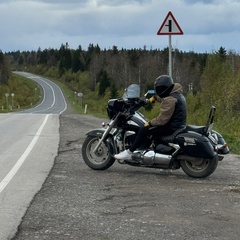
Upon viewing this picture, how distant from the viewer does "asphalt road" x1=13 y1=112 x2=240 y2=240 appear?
19.0 feet

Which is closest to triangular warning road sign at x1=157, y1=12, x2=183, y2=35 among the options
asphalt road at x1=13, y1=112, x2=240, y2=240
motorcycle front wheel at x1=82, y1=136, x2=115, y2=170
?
motorcycle front wheel at x1=82, y1=136, x2=115, y2=170

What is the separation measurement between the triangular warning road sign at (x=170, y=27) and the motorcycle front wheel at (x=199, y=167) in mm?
4295

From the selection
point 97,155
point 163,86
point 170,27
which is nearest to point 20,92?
point 170,27

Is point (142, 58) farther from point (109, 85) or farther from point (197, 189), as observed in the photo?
point (197, 189)

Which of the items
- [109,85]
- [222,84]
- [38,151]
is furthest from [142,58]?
[38,151]

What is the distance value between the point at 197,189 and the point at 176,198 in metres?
0.81

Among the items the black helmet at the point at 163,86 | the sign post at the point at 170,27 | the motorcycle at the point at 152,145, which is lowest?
the motorcycle at the point at 152,145

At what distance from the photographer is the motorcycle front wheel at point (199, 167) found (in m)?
9.11

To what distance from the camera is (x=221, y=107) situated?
35.8 m

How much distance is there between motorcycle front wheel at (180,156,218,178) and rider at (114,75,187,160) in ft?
2.08

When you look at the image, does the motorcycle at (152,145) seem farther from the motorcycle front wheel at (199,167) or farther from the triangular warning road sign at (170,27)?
the triangular warning road sign at (170,27)

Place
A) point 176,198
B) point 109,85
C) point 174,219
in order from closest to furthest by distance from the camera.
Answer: point 174,219 → point 176,198 → point 109,85

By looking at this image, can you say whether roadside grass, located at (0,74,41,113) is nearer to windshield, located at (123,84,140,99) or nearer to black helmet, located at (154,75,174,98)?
windshield, located at (123,84,140,99)

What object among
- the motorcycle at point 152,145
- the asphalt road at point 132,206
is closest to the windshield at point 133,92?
the motorcycle at point 152,145
